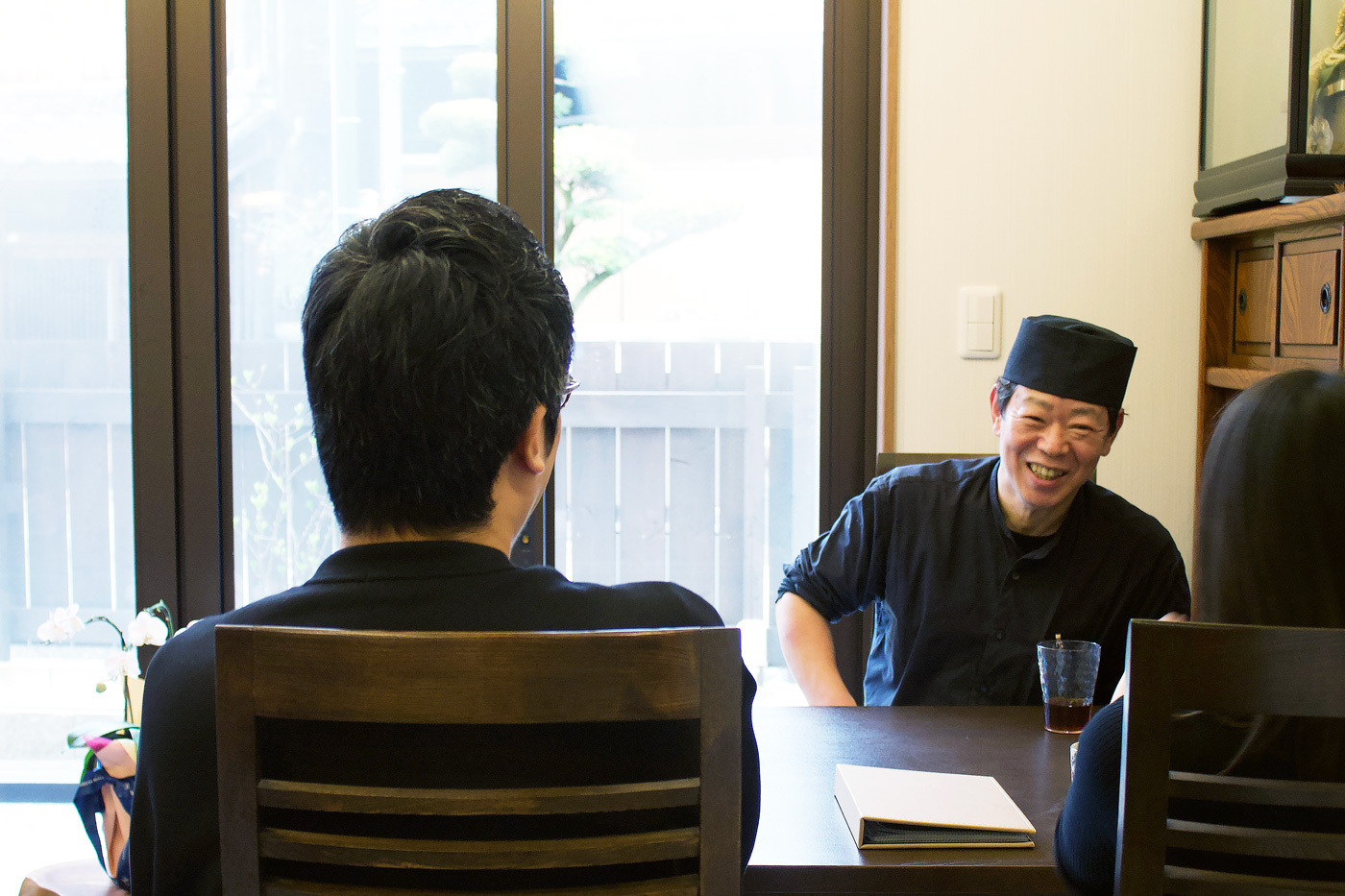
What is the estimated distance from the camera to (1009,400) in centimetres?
168

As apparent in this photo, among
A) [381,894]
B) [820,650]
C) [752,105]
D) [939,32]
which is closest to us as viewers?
[381,894]

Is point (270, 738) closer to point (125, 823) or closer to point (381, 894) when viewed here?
point (381, 894)

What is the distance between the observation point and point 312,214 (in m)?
2.39

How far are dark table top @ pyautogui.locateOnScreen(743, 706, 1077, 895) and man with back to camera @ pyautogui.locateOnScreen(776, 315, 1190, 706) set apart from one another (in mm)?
229

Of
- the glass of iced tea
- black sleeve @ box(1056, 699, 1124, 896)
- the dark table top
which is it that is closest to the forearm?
the dark table top

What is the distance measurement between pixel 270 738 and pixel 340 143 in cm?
194

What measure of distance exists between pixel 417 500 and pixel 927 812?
0.60 meters

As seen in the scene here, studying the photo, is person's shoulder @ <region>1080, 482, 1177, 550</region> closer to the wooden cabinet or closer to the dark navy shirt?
the dark navy shirt

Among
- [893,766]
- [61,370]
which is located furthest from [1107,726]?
[61,370]

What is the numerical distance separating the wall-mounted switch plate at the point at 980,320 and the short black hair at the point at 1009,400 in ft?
1.64

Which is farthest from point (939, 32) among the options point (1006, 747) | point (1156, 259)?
point (1006, 747)

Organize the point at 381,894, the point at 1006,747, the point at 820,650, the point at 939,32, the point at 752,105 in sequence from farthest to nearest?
the point at 752,105, the point at 939,32, the point at 820,650, the point at 1006,747, the point at 381,894

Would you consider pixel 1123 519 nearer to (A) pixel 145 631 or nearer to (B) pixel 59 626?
(A) pixel 145 631

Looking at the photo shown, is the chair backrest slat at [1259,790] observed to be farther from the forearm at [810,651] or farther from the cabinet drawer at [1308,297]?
the cabinet drawer at [1308,297]
